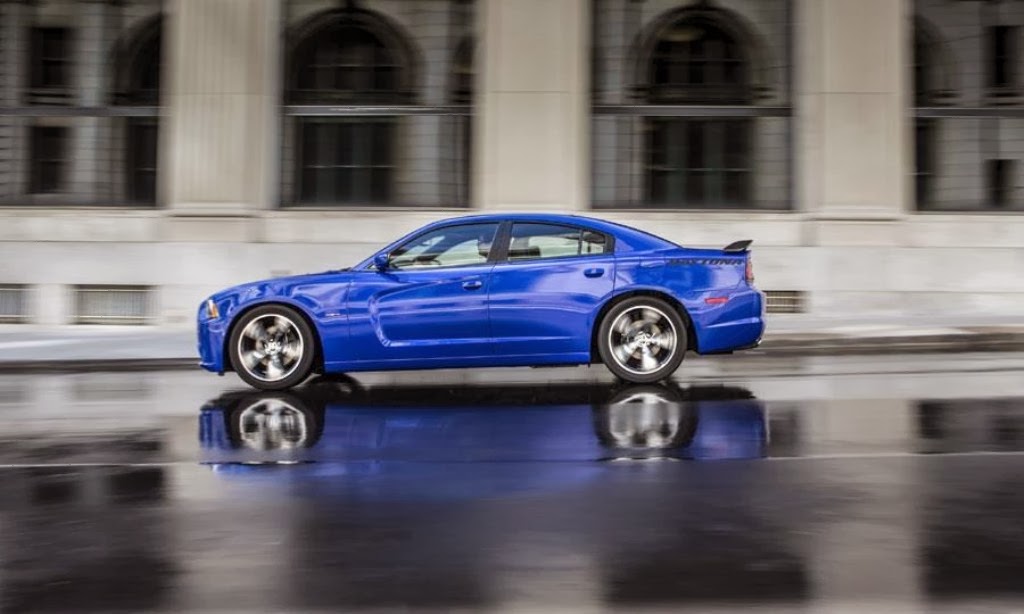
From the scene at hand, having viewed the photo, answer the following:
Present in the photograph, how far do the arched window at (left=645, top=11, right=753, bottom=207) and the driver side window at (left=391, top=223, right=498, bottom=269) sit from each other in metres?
→ 8.28

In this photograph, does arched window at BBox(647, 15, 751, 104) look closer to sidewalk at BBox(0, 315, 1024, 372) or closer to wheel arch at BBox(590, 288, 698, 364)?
sidewalk at BBox(0, 315, 1024, 372)

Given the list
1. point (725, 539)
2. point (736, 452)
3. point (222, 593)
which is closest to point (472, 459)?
point (736, 452)

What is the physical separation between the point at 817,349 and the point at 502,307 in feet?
16.8

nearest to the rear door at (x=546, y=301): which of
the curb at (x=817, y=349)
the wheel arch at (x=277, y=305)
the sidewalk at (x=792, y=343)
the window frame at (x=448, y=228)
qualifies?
the window frame at (x=448, y=228)

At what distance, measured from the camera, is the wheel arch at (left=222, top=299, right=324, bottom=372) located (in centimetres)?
1027

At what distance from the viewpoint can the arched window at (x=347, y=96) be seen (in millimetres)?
18328

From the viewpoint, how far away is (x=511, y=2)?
17.6 meters

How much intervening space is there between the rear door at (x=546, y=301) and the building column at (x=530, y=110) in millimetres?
7440

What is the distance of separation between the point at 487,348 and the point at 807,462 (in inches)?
143

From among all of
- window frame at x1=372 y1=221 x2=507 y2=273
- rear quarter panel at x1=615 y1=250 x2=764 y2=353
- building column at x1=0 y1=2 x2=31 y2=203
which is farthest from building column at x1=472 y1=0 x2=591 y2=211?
rear quarter panel at x1=615 y1=250 x2=764 y2=353

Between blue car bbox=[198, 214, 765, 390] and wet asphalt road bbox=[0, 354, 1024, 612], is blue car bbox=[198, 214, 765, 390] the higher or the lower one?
the higher one

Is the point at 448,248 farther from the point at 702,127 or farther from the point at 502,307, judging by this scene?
the point at 702,127

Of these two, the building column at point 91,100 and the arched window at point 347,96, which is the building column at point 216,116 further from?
the building column at point 91,100

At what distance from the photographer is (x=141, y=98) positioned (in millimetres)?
18500
